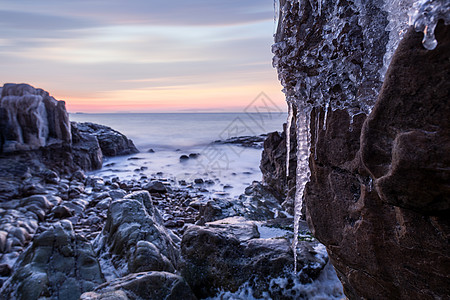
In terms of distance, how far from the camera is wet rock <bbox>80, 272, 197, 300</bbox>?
304 centimetres

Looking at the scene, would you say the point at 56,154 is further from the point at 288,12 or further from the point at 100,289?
the point at 288,12

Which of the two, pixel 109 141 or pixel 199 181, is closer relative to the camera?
pixel 199 181

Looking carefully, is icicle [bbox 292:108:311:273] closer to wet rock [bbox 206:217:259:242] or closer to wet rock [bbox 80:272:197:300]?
wet rock [bbox 206:217:259:242]

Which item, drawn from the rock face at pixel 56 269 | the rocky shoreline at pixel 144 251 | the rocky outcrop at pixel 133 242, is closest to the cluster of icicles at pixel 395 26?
the rocky shoreline at pixel 144 251

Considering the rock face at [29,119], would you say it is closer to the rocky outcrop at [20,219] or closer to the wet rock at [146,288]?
the rocky outcrop at [20,219]

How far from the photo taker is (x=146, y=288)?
3.24m

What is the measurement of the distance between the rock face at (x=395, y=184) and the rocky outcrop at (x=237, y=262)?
3.79ft

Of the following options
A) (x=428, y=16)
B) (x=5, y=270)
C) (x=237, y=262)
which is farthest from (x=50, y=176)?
(x=428, y=16)

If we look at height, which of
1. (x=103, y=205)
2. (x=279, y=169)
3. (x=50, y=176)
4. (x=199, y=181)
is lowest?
(x=103, y=205)

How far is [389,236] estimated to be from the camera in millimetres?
1836

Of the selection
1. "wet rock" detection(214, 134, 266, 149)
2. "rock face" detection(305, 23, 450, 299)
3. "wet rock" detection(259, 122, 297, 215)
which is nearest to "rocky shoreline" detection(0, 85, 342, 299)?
"wet rock" detection(259, 122, 297, 215)

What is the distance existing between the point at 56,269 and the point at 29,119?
441 inches

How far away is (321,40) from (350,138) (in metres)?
0.76

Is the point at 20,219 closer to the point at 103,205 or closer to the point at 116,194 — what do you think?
the point at 103,205
